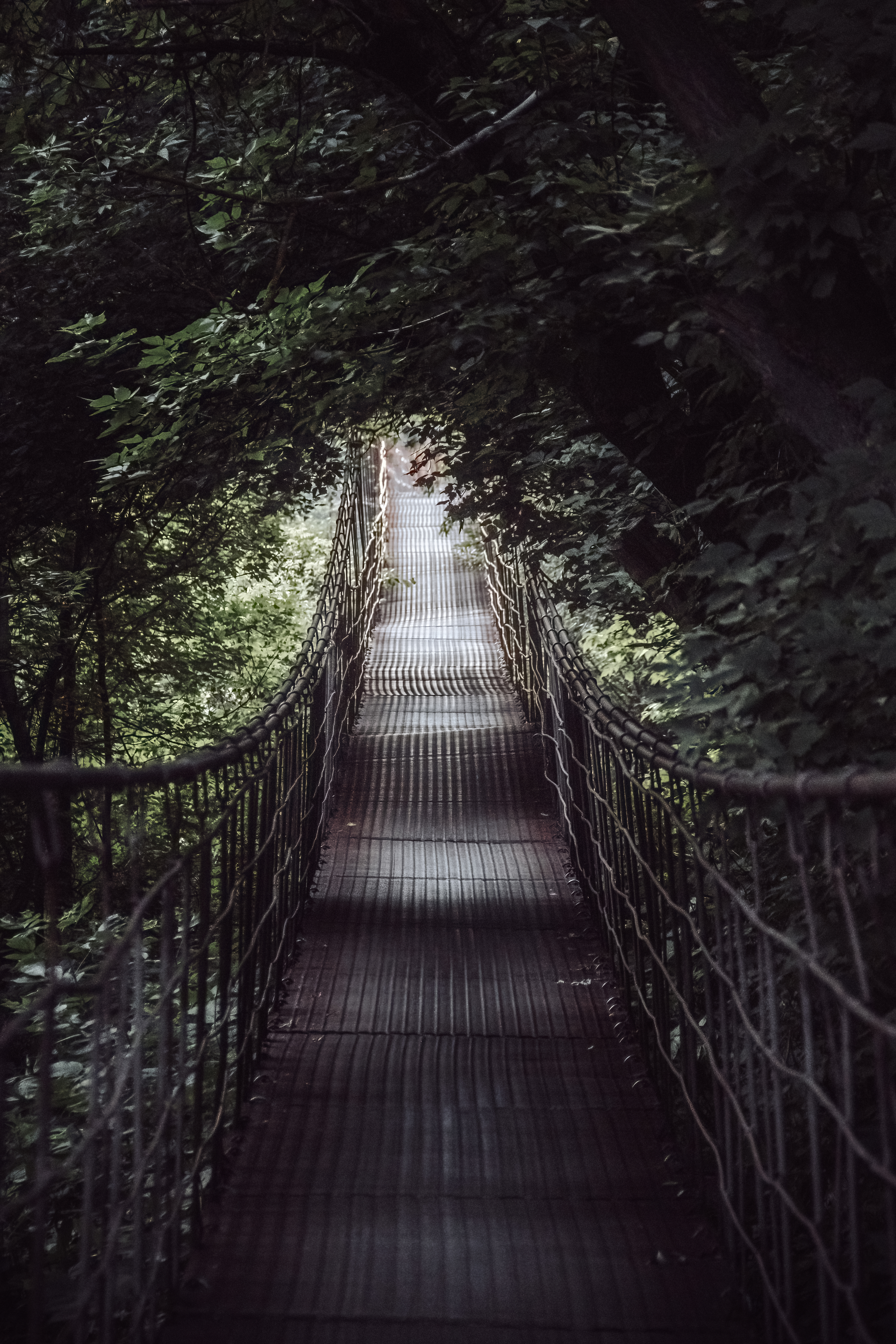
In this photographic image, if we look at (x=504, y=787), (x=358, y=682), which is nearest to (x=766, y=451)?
(x=504, y=787)

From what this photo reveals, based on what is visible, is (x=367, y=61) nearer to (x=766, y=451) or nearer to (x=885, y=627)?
(x=766, y=451)

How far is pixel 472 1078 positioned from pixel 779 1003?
0.88 metres

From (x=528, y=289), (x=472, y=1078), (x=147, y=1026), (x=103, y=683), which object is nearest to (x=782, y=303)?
(x=528, y=289)

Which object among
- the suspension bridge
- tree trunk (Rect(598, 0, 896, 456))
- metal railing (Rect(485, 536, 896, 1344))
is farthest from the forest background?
the suspension bridge

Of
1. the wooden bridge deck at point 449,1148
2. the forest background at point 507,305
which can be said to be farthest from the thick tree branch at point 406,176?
the wooden bridge deck at point 449,1148

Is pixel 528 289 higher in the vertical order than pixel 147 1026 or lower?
higher

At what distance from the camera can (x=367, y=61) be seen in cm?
327

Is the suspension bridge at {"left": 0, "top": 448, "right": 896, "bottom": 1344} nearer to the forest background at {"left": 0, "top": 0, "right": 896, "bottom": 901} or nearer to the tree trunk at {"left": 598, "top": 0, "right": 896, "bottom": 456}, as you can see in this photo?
the forest background at {"left": 0, "top": 0, "right": 896, "bottom": 901}

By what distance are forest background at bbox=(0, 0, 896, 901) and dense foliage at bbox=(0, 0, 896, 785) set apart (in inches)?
0.5

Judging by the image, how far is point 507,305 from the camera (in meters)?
2.91

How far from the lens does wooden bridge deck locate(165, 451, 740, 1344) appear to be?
1596 millimetres

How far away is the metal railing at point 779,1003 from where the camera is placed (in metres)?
1.24

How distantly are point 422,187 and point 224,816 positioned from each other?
9.85ft

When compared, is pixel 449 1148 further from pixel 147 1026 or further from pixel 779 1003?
pixel 147 1026
